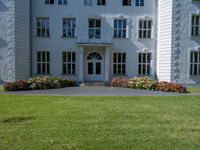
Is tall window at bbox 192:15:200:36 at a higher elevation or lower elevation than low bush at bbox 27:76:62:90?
higher

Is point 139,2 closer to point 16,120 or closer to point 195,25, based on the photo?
point 195,25

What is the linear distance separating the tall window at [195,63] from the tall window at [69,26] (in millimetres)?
11353

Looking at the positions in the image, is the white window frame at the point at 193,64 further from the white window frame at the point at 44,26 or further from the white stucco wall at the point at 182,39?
the white window frame at the point at 44,26

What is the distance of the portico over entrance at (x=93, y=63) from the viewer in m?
29.3

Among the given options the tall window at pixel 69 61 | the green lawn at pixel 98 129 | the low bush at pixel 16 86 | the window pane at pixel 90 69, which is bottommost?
the green lawn at pixel 98 129

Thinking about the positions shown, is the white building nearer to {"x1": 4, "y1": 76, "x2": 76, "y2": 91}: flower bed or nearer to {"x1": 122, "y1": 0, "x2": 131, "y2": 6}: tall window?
{"x1": 122, "y1": 0, "x2": 131, "y2": 6}: tall window

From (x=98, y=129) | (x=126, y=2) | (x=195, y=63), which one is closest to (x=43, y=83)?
(x=126, y=2)

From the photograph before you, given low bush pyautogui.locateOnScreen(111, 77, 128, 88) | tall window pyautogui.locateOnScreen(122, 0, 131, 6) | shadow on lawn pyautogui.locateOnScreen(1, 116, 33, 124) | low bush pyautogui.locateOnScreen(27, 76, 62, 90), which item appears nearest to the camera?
shadow on lawn pyautogui.locateOnScreen(1, 116, 33, 124)

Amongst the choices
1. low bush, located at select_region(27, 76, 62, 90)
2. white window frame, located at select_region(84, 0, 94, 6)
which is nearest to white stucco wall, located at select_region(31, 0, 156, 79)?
white window frame, located at select_region(84, 0, 94, 6)

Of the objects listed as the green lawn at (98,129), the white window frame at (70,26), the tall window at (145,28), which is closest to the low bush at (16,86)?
the white window frame at (70,26)

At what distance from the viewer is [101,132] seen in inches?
300

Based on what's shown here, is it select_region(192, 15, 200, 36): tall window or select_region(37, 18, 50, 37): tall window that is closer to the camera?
select_region(192, 15, 200, 36): tall window

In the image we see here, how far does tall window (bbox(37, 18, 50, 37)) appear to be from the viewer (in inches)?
1177

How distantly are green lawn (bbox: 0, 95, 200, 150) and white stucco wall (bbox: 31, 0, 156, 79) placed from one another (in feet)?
61.0
